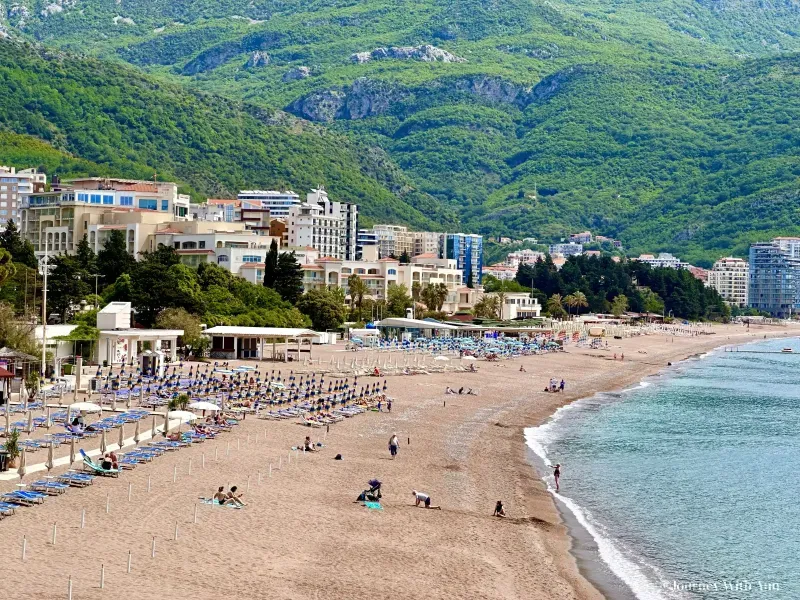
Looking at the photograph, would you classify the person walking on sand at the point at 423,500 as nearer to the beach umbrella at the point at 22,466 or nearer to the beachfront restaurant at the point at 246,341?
the beach umbrella at the point at 22,466

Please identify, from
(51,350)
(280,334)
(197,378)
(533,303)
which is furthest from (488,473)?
(533,303)

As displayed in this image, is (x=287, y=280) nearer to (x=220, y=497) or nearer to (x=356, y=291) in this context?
(x=356, y=291)

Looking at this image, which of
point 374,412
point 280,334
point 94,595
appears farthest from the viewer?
point 280,334

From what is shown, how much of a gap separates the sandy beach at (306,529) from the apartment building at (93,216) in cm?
7531

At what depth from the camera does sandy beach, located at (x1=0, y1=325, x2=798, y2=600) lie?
26.0 metres

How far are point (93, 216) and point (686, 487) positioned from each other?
3590 inches

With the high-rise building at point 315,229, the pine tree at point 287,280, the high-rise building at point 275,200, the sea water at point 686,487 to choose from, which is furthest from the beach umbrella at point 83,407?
the high-rise building at point 275,200

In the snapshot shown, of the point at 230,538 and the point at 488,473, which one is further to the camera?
the point at 488,473

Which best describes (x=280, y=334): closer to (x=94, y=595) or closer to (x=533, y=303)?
(x=94, y=595)

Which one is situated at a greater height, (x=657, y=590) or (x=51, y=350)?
(x=51, y=350)

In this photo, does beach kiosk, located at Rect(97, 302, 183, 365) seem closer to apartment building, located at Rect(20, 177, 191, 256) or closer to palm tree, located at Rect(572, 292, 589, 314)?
apartment building, located at Rect(20, 177, 191, 256)

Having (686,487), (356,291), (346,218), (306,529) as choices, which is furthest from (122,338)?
(346,218)

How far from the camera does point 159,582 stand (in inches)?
997

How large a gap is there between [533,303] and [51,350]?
113m
